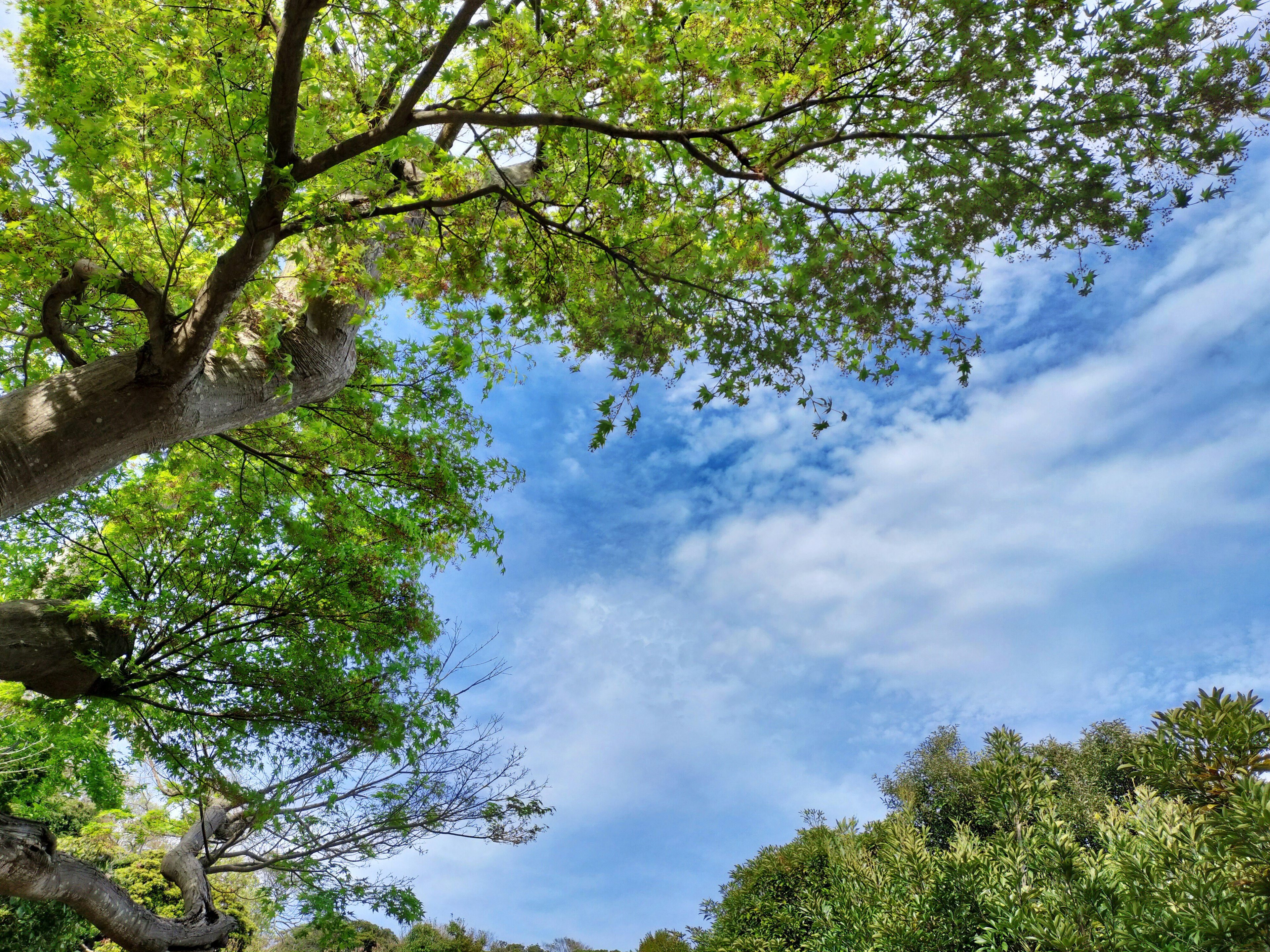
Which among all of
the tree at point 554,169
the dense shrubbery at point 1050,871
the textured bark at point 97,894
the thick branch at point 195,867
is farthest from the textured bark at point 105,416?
the thick branch at point 195,867

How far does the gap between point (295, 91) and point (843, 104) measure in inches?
119

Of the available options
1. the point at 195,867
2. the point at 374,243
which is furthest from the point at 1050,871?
the point at 195,867

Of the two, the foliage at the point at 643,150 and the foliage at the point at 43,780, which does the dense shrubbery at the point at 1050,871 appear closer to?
the foliage at the point at 643,150

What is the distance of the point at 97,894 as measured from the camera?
21.8ft

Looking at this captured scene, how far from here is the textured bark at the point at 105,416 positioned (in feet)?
11.8

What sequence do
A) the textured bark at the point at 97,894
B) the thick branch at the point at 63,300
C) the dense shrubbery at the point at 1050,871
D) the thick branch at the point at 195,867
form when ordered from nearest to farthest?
1. the dense shrubbery at the point at 1050,871
2. the thick branch at the point at 63,300
3. the textured bark at the point at 97,894
4. the thick branch at the point at 195,867

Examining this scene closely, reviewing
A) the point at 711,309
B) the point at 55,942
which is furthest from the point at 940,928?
the point at 55,942

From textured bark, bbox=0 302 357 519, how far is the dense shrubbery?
5618 millimetres

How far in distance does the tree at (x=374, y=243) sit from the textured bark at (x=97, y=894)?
0.21ft

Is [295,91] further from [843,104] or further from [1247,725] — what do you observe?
[1247,725]

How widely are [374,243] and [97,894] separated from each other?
6.98 m

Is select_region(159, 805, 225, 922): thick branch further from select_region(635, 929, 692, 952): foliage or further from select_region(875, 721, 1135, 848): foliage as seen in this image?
select_region(875, 721, 1135, 848): foliage

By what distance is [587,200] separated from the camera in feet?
14.5

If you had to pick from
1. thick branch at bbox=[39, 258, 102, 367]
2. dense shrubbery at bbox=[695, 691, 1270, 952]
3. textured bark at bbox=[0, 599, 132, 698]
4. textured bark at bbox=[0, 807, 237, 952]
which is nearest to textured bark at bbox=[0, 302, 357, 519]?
thick branch at bbox=[39, 258, 102, 367]
